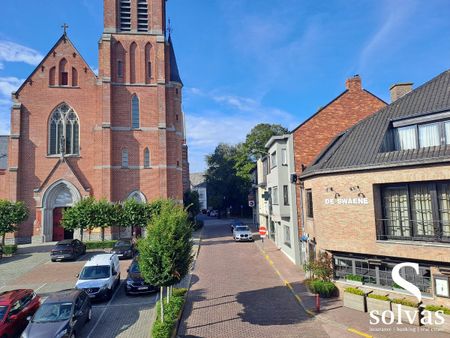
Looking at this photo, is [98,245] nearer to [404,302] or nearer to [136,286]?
[136,286]

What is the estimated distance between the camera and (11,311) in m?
11.8

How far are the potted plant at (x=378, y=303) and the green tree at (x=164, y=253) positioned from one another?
7235 millimetres

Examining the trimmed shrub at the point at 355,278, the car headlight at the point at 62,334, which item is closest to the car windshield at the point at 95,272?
the car headlight at the point at 62,334

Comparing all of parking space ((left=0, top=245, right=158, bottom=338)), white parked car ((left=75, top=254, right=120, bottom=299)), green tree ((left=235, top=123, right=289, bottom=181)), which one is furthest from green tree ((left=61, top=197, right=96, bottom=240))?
green tree ((left=235, top=123, right=289, bottom=181))

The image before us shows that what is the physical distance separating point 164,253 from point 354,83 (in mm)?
17531

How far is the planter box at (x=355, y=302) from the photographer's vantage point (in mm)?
13339

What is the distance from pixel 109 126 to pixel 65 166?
19.3 feet

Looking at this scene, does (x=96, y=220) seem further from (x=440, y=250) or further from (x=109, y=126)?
(x=440, y=250)

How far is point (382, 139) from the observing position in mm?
14484

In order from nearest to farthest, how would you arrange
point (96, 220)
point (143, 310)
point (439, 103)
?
1. point (439, 103)
2. point (143, 310)
3. point (96, 220)

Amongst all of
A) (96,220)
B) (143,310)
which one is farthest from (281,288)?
(96,220)

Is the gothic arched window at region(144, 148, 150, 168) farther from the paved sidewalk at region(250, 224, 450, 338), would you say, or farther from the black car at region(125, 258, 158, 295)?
the paved sidewalk at region(250, 224, 450, 338)

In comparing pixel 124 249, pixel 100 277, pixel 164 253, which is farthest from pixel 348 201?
pixel 124 249

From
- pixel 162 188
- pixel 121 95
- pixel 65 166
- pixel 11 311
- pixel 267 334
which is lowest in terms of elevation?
pixel 267 334
